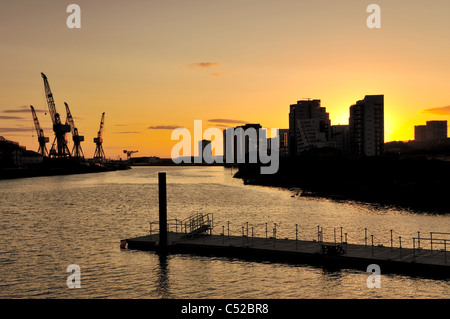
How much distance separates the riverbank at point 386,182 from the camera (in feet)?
368

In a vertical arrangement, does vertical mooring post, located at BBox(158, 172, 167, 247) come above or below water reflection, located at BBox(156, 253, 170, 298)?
above

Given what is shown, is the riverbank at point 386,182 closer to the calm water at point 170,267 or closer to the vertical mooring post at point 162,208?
the calm water at point 170,267

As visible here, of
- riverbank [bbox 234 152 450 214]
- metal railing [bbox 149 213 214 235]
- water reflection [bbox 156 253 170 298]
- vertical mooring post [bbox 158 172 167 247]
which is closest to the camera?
water reflection [bbox 156 253 170 298]

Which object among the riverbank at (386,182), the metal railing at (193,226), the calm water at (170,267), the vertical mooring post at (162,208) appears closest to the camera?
the calm water at (170,267)

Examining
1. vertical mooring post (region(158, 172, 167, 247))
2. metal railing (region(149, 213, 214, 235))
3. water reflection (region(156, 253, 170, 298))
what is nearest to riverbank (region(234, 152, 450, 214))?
metal railing (region(149, 213, 214, 235))

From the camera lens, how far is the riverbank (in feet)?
368

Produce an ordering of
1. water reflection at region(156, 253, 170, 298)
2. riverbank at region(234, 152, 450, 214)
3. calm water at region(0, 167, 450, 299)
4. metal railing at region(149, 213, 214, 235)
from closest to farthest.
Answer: calm water at region(0, 167, 450, 299), water reflection at region(156, 253, 170, 298), metal railing at region(149, 213, 214, 235), riverbank at region(234, 152, 450, 214)

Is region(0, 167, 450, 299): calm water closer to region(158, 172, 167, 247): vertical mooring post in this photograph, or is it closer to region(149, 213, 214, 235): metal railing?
region(158, 172, 167, 247): vertical mooring post

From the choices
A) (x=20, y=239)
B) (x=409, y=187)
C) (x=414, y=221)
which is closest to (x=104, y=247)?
(x=20, y=239)

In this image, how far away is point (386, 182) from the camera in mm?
144125

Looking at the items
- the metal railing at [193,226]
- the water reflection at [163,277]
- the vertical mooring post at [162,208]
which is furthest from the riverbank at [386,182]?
the water reflection at [163,277]

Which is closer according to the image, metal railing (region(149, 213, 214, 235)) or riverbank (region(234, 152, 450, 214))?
metal railing (region(149, 213, 214, 235))
